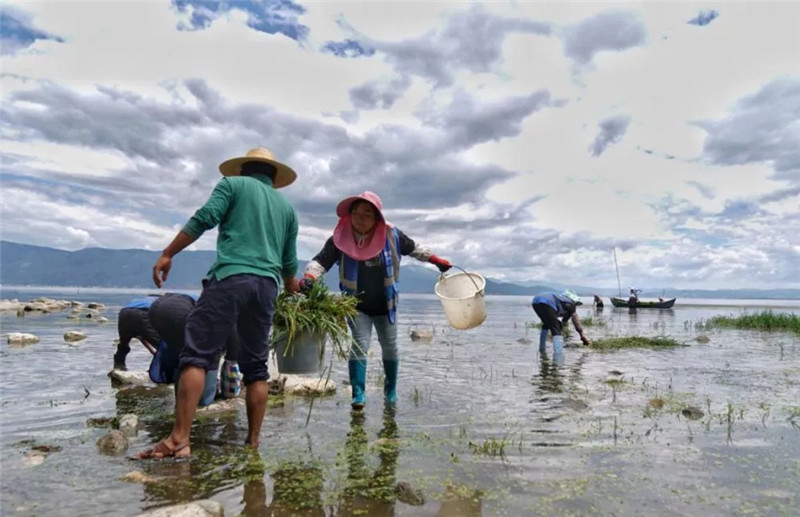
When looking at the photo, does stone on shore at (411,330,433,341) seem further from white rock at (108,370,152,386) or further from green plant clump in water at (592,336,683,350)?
white rock at (108,370,152,386)

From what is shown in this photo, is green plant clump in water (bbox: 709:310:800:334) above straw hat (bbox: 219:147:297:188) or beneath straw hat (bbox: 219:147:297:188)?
beneath

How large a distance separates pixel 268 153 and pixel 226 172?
516 millimetres

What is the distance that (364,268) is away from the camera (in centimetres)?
622

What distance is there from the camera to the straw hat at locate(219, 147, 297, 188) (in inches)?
186

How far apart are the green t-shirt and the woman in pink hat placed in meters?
1.43

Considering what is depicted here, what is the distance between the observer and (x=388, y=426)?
17.8 ft

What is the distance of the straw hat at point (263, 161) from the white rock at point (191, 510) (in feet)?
9.79

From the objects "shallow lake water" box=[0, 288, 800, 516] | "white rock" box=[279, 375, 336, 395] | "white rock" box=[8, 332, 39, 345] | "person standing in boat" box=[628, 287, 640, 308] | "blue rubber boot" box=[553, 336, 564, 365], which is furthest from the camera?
"person standing in boat" box=[628, 287, 640, 308]

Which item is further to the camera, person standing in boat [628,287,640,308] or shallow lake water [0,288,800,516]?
person standing in boat [628,287,640,308]

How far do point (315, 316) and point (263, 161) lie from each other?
165cm

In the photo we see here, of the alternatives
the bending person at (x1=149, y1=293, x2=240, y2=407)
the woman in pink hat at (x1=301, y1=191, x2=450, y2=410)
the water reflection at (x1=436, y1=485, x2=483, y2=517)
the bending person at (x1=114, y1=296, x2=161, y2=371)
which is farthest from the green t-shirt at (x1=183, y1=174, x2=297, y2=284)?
the bending person at (x1=114, y1=296, x2=161, y2=371)

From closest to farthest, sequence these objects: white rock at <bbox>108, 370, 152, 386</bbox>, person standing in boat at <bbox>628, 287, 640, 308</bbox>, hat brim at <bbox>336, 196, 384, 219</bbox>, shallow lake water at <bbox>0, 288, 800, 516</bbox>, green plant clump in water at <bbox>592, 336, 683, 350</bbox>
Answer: shallow lake water at <bbox>0, 288, 800, 516</bbox>
hat brim at <bbox>336, 196, 384, 219</bbox>
white rock at <bbox>108, 370, 152, 386</bbox>
green plant clump in water at <bbox>592, 336, 683, 350</bbox>
person standing in boat at <bbox>628, 287, 640, 308</bbox>

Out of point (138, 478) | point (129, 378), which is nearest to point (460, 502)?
point (138, 478)

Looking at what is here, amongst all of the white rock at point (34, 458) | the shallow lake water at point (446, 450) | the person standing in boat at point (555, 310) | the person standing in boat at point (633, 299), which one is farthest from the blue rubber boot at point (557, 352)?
the person standing in boat at point (633, 299)
